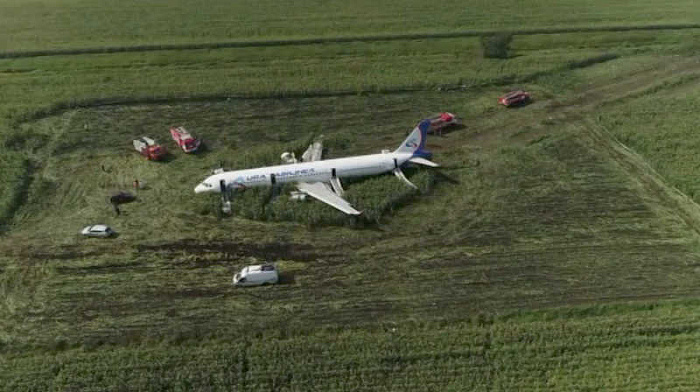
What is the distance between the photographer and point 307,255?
139ft

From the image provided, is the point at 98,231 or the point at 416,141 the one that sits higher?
the point at 416,141

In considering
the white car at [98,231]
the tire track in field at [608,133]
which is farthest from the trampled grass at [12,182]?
the tire track in field at [608,133]

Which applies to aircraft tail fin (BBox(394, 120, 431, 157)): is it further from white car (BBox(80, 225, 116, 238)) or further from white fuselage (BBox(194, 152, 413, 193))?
white car (BBox(80, 225, 116, 238))

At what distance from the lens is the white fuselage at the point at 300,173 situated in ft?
158

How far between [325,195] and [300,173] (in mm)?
3411

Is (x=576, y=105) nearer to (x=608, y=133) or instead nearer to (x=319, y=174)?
(x=608, y=133)

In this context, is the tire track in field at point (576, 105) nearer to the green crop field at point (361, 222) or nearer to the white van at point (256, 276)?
the green crop field at point (361, 222)

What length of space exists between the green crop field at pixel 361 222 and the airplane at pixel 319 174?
115cm

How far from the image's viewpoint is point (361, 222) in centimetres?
4531

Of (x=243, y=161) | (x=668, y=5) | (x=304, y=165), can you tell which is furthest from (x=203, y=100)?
(x=668, y=5)

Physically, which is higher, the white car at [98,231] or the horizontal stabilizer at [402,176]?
the horizontal stabilizer at [402,176]

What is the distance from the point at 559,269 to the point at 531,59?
148 feet

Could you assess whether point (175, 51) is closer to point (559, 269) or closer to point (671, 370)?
point (559, 269)

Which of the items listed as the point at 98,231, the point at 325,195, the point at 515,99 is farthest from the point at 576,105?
the point at 98,231
